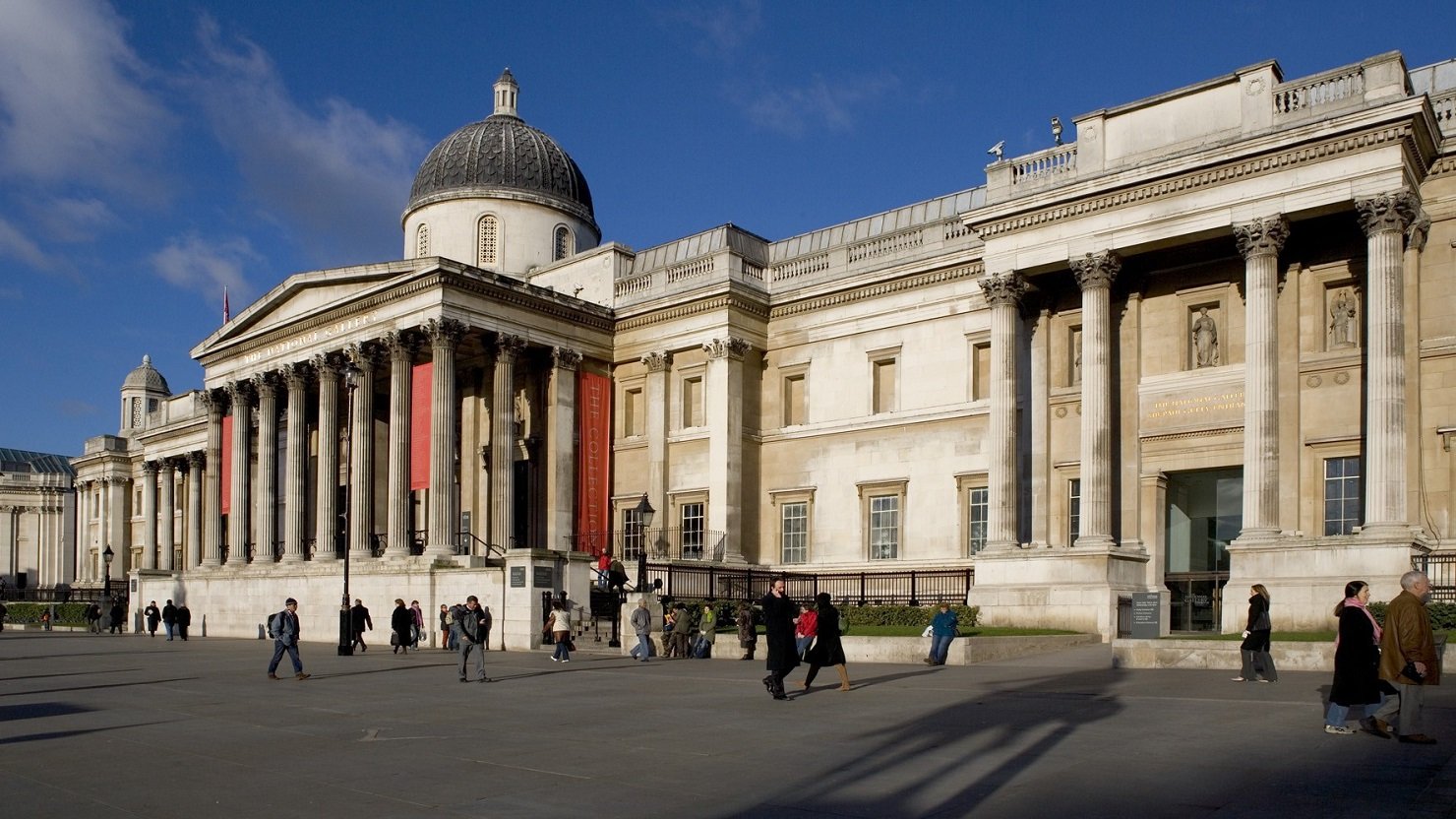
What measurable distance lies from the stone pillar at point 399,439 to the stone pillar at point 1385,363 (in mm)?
26056

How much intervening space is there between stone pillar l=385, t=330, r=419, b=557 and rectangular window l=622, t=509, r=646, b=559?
7060 millimetres

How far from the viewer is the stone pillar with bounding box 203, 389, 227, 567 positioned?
48.9 meters

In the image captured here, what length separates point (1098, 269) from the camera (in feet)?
99.9

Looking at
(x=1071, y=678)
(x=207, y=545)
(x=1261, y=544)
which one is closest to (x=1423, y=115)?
(x=1261, y=544)

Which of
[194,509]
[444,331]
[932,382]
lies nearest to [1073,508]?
[932,382]

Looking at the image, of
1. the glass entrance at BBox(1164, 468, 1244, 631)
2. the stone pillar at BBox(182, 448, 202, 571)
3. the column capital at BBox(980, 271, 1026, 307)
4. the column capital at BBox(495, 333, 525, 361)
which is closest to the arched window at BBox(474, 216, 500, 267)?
the column capital at BBox(495, 333, 525, 361)

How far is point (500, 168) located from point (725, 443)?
1690cm

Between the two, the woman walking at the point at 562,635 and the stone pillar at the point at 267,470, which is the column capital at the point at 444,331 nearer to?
the stone pillar at the point at 267,470

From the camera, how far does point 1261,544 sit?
86.8 ft

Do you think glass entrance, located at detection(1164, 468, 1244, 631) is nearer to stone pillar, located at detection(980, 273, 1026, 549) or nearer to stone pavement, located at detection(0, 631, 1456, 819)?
stone pillar, located at detection(980, 273, 1026, 549)

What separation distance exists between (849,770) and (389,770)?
408cm

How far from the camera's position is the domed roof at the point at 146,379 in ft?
303

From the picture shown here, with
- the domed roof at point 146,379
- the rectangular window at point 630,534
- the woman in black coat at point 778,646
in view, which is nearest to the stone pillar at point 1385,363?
the woman in black coat at point 778,646

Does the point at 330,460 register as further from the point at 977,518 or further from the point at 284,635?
the point at 977,518
